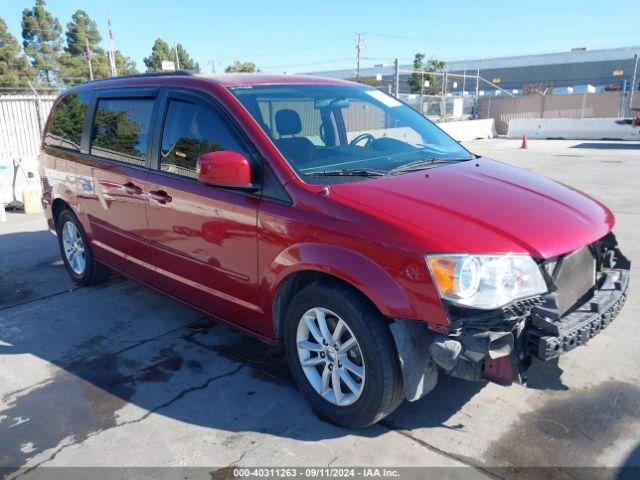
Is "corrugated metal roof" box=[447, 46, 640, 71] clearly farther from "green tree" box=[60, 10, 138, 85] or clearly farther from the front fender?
the front fender

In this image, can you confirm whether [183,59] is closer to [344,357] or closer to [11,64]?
[11,64]

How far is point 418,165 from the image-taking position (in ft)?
11.3

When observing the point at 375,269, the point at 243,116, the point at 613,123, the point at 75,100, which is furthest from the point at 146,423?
the point at 613,123

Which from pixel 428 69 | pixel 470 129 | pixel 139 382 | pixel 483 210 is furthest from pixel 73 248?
pixel 428 69

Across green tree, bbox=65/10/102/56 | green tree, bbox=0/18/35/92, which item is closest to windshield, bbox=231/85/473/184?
green tree, bbox=0/18/35/92

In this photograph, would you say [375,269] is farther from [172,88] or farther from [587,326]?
[172,88]

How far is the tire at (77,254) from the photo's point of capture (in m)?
5.16

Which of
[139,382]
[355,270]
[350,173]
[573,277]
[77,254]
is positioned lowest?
[139,382]

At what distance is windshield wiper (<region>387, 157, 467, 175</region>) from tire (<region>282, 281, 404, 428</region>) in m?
0.92

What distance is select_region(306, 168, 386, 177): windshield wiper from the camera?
312cm

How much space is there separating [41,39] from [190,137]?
178 ft

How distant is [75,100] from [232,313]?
3041 mm

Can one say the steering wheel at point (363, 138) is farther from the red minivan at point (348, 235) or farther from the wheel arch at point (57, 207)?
the wheel arch at point (57, 207)

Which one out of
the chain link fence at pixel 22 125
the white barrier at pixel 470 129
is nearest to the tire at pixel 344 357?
the chain link fence at pixel 22 125
